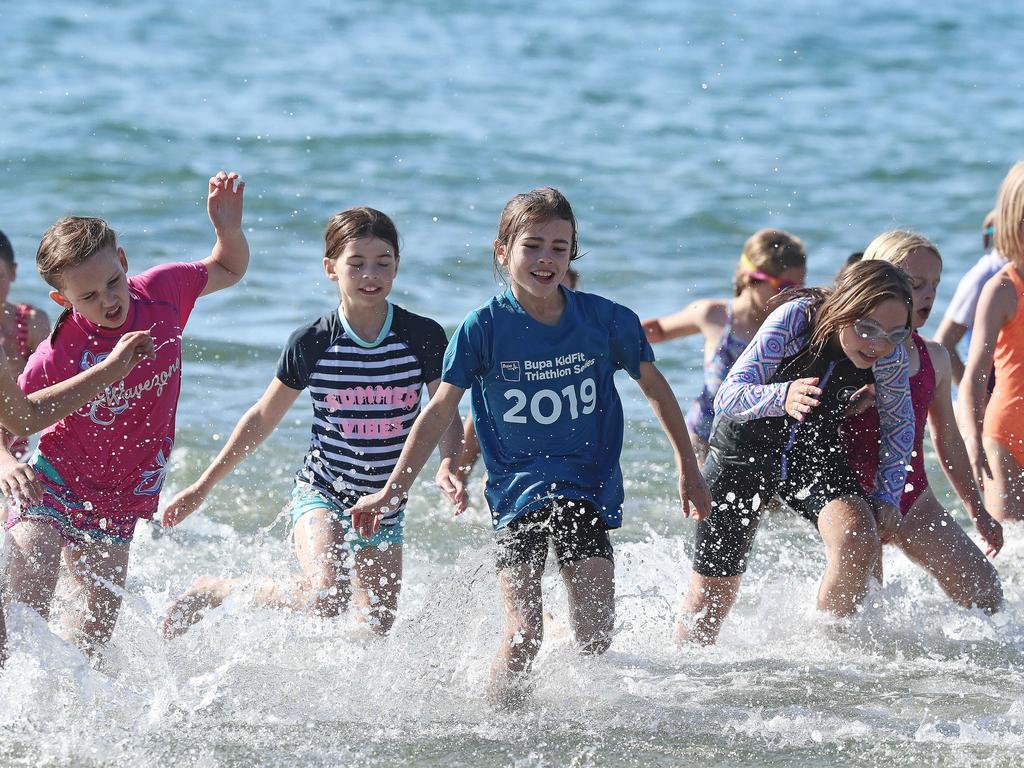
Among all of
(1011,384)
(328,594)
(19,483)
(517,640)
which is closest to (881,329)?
(1011,384)

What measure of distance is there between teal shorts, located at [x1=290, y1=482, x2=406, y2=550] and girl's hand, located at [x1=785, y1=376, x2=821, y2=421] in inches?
58.9

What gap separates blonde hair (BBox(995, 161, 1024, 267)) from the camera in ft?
19.1

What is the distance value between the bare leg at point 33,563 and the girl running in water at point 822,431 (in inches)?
89.7

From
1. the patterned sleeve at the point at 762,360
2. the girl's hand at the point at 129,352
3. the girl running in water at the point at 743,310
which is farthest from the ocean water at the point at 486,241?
the girl's hand at the point at 129,352

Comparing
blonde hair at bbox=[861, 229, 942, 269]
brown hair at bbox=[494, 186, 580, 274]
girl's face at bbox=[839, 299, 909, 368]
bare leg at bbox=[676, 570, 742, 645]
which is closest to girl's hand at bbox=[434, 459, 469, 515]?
brown hair at bbox=[494, 186, 580, 274]

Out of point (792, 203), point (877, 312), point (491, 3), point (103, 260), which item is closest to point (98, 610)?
point (103, 260)

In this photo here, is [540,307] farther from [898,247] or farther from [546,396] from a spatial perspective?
[898,247]

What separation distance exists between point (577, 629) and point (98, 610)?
1649mm

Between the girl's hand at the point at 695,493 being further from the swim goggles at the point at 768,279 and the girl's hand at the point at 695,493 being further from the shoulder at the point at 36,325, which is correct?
the shoulder at the point at 36,325

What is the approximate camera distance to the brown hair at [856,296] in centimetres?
482

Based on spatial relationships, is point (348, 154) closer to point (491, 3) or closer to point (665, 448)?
point (665, 448)

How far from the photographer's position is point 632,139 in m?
18.0

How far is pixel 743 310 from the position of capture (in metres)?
6.73

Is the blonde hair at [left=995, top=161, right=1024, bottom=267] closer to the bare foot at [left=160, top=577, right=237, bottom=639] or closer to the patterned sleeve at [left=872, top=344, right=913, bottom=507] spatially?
the patterned sleeve at [left=872, top=344, right=913, bottom=507]
